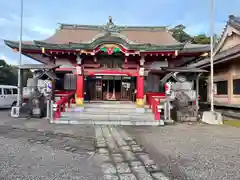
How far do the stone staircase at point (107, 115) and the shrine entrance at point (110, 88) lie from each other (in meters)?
2.81

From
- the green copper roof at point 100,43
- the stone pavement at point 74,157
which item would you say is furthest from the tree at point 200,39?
the stone pavement at point 74,157

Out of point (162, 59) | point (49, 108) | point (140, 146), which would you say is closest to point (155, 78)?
point (162, 59)

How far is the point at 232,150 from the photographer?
599cm

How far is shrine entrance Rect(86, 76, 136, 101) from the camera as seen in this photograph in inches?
631

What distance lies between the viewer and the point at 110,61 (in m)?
14.0

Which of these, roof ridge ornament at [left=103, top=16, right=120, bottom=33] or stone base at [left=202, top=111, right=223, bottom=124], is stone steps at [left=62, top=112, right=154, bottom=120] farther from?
roof ridge ornament at [left=103, top=16, right=120, bottom=33]

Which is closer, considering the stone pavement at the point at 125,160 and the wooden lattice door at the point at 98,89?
the stone pavement at the point at 125,160

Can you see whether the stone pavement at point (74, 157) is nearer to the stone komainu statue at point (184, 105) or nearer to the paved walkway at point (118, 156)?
the paved walkway at point (118, 156)

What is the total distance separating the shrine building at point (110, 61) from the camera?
12492 mm

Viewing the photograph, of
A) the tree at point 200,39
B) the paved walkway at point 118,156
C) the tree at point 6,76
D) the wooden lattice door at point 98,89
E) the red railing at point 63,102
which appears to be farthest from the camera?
the tree at point 6,76

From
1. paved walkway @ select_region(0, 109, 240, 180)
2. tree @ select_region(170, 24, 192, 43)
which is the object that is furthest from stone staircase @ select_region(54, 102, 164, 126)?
tree @ select_region(170, 24, 192, 43)

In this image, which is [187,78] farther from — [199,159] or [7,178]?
[7,178]

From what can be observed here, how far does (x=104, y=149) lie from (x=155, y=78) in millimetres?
9796

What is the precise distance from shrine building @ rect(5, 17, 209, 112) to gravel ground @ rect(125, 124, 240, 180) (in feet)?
19.8
